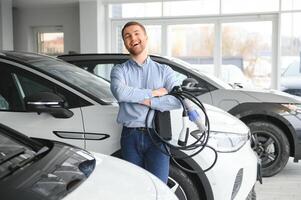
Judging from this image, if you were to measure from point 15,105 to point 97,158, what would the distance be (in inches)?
51.7

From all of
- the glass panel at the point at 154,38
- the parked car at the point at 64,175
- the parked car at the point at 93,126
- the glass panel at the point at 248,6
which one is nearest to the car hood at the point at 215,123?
the parked car at the point at 93,126

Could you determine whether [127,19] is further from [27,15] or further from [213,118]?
[213,118]

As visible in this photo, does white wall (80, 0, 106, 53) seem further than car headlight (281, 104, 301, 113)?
Yes

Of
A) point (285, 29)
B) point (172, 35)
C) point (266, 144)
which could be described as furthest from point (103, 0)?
point (266, 144)

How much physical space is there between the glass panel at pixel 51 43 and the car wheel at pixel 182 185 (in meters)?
14.3

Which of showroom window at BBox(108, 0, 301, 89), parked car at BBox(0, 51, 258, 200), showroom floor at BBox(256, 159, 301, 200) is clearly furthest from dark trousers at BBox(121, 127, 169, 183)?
showroom window at BBox(108, 0, 301, 89)

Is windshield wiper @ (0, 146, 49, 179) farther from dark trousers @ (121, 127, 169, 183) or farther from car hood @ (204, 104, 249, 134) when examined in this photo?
car hood @ (204, 104, 249, 134)

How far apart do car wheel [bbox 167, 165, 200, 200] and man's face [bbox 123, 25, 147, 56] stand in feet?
3.11

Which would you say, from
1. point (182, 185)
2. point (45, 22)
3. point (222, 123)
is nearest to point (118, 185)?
point (182, 185)

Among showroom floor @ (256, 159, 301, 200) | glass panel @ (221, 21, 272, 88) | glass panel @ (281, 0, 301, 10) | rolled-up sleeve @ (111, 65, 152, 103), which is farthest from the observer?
glass panel @ (221, 21, 272, 88)

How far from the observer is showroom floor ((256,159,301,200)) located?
5.25m

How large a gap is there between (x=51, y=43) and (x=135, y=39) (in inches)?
583

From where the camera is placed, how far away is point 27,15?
17.3 metres

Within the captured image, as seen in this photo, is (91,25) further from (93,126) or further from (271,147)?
(93,126)
